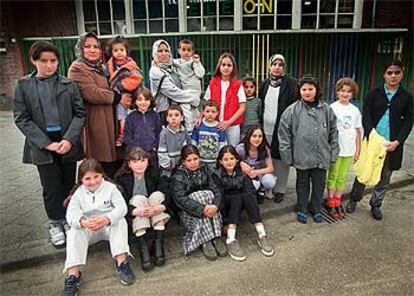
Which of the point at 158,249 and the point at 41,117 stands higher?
the point at 41,117

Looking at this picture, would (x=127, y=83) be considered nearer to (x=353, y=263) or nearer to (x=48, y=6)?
(x=353, y=263)

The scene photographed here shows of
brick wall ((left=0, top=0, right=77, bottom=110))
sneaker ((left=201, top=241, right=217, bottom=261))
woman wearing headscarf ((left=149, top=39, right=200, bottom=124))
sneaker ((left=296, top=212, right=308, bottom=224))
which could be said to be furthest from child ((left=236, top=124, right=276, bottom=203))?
brick wall ((left=0, top=0, right=77, bottom=110))

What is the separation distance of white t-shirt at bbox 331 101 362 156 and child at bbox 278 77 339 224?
0.12 meters

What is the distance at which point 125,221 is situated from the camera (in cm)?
300

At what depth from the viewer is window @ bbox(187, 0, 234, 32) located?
32.3ft

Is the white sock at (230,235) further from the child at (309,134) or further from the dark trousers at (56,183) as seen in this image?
the dark trousers at (56,183)

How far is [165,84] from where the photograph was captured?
3.71m

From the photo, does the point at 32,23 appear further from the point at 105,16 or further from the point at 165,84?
the point at 165,84

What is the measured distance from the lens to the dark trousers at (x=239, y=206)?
3399mm

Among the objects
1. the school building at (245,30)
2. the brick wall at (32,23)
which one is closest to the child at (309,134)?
the school building at (245,30)

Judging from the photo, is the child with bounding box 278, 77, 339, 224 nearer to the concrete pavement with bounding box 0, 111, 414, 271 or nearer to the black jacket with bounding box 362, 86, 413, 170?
the black jacket with bounding box 362, 86, 413, 170

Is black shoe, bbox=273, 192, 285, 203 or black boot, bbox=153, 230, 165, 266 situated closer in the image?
black boot, bbox=153, 230, 165, 266

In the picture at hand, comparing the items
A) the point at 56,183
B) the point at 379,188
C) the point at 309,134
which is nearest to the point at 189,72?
the point at 309,134

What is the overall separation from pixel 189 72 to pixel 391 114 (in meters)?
2.21
